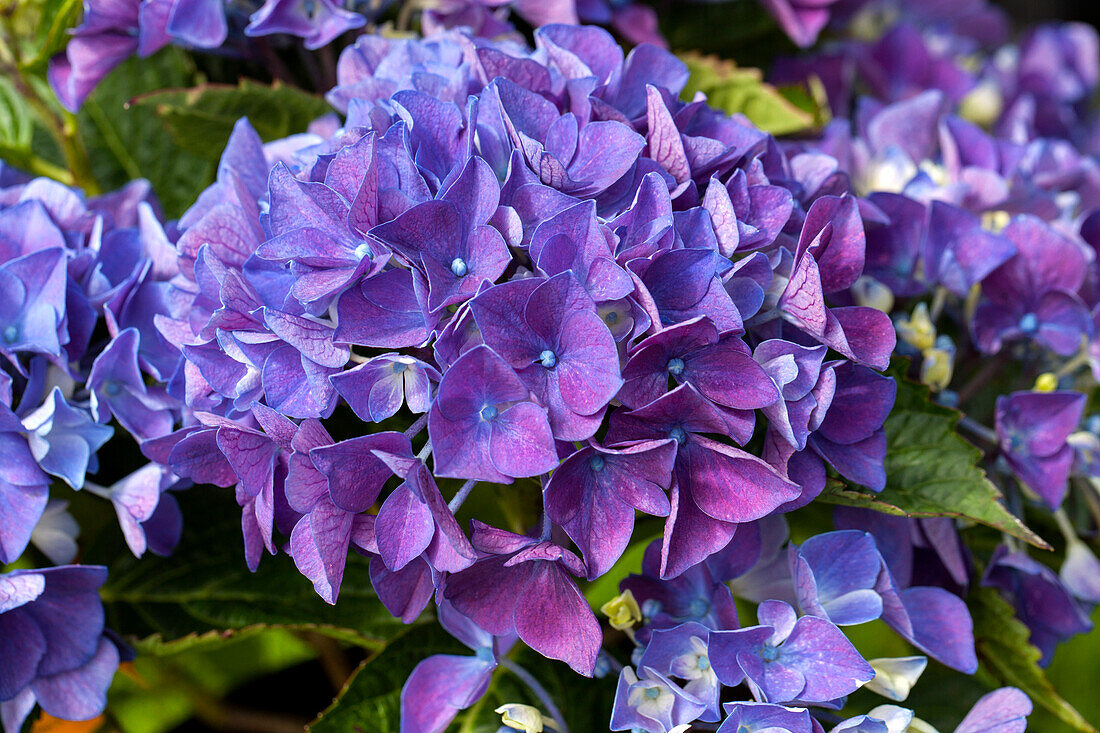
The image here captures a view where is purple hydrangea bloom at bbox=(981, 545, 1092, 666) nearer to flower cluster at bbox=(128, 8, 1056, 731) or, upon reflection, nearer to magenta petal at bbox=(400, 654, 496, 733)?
flower cluster at bbox=(128, 8, 1056, 731)

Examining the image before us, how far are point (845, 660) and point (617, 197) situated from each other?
0.67 ft

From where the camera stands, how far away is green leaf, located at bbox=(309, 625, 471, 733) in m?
0.46

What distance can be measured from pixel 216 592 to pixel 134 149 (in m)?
0.32

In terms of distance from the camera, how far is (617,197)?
0.40 meters

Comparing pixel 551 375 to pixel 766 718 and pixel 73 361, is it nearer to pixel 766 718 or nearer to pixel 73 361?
pixel 766 718

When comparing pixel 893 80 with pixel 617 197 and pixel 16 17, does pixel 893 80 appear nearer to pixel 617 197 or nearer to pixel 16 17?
pixel 617 197

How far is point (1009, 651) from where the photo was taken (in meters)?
0.49

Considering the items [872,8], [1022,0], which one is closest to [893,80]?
[872,8]

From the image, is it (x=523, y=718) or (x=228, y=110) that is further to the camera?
(x=228, y=110)

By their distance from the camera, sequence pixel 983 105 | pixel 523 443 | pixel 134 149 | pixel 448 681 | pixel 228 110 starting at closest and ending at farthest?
pixel 523 443 → pixel 448 681 → pixel 228 110 → pixel 134 149 → pixel 983 105

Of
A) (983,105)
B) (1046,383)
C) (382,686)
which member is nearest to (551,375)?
(382,686)

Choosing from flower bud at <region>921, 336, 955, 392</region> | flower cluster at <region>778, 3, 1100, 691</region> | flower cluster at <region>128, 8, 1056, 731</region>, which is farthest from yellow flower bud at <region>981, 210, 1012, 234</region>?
flower cluster at <region>128, 8, 1056, 731</region>

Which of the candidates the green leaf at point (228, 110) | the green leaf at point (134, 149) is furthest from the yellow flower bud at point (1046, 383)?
the green leaf at point (134, 149)

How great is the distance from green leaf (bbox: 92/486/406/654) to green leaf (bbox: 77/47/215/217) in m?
0.23
